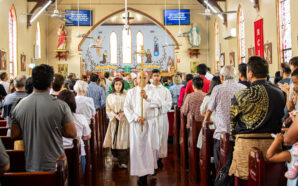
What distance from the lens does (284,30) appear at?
1134 centimetres

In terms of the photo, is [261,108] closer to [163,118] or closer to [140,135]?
[140,135]

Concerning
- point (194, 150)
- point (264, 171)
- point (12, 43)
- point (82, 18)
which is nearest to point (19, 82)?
point (194, 150)

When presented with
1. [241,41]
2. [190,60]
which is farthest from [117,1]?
[241,41]

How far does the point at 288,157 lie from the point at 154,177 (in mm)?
3661

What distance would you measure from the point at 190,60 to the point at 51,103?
61.1 ft

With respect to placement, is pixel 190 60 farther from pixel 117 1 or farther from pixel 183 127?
pixel 183 127

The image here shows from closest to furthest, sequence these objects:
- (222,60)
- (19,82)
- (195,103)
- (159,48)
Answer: (19,82) < (195,103) < (222,60) < (159,48)

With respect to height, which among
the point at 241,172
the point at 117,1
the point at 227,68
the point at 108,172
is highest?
the point at 117,1

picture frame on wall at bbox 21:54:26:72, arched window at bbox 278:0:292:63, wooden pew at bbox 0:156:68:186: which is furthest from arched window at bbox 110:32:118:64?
wooden pew at bbox 0:156:68:186

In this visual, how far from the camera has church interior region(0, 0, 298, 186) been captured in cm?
491

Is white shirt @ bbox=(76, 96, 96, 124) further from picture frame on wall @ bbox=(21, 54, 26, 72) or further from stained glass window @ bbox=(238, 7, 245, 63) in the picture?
picture frame on wall @ bbox=(21, 54, 26, 72)

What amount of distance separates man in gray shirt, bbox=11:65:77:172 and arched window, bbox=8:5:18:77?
13.2m

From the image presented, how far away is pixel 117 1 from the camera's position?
2103cm

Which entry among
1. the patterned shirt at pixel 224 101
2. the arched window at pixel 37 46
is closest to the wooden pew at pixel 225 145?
the patterned shirt at pixel 224 101
